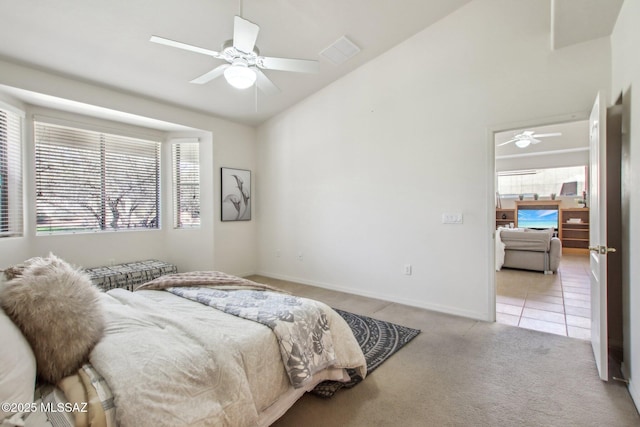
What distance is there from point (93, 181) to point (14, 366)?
156 inches

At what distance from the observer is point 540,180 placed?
9.03 meters

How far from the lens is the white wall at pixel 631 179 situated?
6.31ft

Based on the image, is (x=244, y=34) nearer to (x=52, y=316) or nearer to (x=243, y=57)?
(x=243, y=57)

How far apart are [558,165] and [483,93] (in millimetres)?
6291

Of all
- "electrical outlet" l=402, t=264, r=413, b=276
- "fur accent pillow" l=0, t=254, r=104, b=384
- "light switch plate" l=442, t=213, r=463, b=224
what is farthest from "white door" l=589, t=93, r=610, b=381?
"fur accent pillow" l=0, t=254, r=104, b=384

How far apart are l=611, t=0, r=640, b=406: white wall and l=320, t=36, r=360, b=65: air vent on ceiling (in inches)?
96.2

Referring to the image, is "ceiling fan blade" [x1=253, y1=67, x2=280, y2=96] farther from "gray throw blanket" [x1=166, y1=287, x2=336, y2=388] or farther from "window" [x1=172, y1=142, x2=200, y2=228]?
"window" [x1=172, y1=142, x2=200, y2=228]

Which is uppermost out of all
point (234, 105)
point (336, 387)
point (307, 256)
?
point (234, 105)

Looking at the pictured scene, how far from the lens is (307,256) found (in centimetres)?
500

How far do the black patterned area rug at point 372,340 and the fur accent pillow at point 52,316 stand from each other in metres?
1.41

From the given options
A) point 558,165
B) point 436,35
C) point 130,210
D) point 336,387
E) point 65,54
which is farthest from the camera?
point 558,165

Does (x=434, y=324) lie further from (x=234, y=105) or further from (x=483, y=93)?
(x=234, y=105)

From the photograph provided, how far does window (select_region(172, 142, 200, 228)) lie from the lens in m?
4.95

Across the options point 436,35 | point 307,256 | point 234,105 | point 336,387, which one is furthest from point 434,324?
point 234,105
